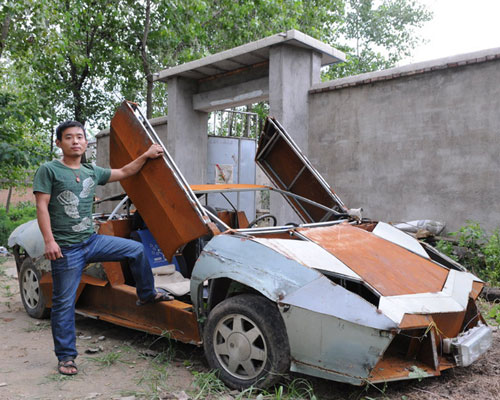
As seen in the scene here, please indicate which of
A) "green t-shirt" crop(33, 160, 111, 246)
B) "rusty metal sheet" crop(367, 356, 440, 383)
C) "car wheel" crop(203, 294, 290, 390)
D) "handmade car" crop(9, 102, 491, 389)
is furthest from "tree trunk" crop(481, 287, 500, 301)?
"green t-shirt" crop(33, 160, 111, 246)

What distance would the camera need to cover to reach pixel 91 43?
15.5 meters

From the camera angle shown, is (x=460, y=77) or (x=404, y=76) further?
(x=404, y=76)

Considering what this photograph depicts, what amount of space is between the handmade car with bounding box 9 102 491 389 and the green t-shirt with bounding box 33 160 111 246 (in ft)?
1.59

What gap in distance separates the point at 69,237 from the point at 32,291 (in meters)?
1.95

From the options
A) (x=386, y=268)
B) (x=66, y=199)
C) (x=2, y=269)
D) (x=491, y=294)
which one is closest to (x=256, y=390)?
(x=386, y=268)

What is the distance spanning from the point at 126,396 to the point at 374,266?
1860mm

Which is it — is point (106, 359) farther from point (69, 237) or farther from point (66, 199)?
point (66, 199)

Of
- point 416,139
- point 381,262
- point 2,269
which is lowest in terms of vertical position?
point 2,269

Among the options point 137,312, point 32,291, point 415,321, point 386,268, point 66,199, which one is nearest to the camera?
point 415,321

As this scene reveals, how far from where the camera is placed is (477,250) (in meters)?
6.03

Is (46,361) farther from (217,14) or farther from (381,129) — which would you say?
(217,14)

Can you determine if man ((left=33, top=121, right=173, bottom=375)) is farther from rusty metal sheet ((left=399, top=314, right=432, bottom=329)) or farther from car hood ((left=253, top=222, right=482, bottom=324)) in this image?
rusty metal sheet ((left=399, top=314, right=432, bottom=329))

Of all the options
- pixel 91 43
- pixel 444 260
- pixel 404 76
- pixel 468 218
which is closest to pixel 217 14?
pixel 91 43

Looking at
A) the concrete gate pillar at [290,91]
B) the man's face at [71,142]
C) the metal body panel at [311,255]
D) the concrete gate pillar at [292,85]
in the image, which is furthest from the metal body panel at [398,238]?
the concrete gate pillar at [292,85]
